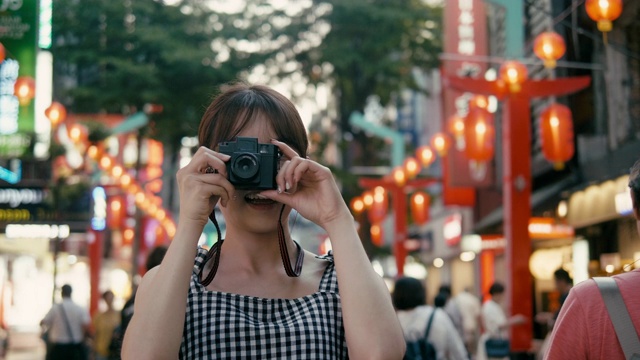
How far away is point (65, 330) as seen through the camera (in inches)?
532

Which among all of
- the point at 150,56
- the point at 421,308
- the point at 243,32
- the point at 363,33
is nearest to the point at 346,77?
the point at 363,33

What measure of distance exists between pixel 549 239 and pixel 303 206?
61.2 feet

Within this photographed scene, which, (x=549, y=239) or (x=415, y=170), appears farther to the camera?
(x=415, y=170)

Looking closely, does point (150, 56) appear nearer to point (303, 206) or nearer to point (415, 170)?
point (415, 170)

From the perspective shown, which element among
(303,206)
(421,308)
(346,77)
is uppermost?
(346,77)

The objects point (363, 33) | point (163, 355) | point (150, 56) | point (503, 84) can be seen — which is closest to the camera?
point (163, 355)

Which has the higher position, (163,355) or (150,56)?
(150,56)

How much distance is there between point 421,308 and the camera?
8.01 metres

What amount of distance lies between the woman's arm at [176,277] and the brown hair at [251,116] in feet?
0.58

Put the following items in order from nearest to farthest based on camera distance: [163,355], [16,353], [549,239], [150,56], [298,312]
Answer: [163,355], [298,312], [549,239], [150,56], [16,353]

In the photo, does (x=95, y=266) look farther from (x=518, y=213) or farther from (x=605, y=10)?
(x=605, y=10)

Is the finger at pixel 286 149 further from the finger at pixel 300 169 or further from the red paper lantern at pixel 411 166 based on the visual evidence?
the red paper lantern at pixel 411 166

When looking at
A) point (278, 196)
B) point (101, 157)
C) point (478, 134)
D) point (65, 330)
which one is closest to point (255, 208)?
point (278, 196)

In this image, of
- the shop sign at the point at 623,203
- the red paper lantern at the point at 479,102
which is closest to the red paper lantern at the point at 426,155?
the red paper lantern at the point at 479,102
